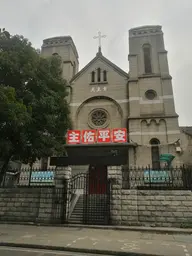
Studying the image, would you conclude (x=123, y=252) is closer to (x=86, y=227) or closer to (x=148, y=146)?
(x=86, y=227)

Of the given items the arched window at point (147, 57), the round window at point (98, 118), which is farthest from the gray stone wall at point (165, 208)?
the arched window at point (147, 57)

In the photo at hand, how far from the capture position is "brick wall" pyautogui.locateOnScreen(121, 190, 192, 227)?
29.8 feet

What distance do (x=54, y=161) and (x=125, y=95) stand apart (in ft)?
34.5

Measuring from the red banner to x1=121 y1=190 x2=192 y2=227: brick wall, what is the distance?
648 cm

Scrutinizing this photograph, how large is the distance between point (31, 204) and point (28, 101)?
17.3 ft

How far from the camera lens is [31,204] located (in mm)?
10164

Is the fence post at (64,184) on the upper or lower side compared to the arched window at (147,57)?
lower

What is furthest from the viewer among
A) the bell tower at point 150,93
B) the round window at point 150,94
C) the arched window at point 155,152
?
the round window at point 150,94

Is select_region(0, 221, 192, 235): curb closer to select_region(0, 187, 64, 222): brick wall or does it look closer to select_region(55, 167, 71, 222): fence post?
select_region(0, 187, 64, 222): brick wall

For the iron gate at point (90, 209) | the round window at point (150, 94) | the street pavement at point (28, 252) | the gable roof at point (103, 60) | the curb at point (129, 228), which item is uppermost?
the gable roof at point (103, 60)

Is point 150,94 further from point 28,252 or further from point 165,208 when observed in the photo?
point 28,252

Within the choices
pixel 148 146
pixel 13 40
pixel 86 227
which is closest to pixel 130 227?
pixel 86 227

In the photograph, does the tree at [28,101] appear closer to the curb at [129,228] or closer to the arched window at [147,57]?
the curb at [129,228]

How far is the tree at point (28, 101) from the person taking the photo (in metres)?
8.53
